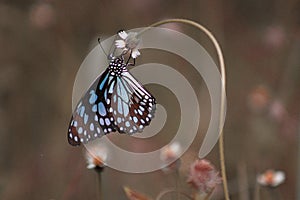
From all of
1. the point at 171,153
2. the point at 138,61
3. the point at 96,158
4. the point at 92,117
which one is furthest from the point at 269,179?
the point at 138,61

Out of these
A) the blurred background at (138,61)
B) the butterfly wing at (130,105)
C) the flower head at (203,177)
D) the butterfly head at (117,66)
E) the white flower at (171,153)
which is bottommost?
the flower head at (203,177)

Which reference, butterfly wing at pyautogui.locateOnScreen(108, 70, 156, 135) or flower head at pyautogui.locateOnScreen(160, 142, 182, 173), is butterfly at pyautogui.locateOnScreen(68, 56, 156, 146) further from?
flower head at pyautogui.locateOnScreen(160, 142, 182, 173)

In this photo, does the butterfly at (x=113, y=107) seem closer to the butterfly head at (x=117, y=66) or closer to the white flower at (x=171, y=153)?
the butterfly head at (x=117, y=66)

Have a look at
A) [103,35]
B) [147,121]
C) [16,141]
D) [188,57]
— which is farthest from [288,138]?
[147,121]

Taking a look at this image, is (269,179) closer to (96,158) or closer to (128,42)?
(96,158)

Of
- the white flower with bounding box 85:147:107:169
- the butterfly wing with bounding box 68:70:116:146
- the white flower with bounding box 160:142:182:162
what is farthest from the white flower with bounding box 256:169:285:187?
the butterfly wing with bounding box 68:70:116:146

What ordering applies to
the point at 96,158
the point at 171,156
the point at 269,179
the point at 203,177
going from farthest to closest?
the point at 269,179
the point at 171,156
the point at 96,158
the point at 203,177

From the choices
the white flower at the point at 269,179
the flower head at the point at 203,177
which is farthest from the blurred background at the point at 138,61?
the flower head at the point at 203,177
